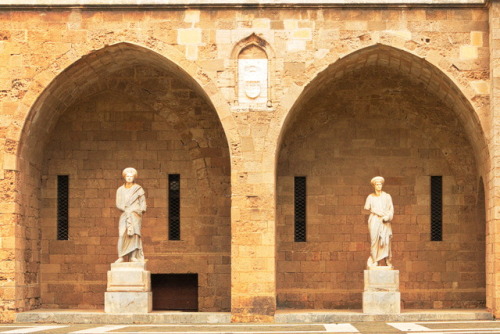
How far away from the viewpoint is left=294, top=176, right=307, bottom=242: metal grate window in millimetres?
19203

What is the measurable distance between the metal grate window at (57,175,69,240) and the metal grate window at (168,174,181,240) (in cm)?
200

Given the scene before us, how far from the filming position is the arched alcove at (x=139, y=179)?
18953 millimetres

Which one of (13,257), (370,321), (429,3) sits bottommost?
(370,321)

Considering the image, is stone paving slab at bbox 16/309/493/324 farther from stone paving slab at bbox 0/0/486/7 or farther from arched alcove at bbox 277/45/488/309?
stone paving slab at bbox 0/0/486/7

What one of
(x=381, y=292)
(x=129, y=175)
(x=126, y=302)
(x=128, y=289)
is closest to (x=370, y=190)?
(x=381, y=292)

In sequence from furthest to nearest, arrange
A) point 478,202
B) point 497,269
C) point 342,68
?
1. point 478,202
2. point 342,68
3. point 497,269

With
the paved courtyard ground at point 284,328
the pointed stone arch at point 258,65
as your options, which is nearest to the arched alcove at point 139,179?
the pointed stone arch at point 258,65

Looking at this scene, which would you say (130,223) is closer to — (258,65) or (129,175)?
(129,175)

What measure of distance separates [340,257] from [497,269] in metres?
3.61

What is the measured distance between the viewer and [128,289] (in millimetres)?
16922

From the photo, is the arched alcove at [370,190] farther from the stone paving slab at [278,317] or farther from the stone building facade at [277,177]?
the stone paving slab at [278,317]

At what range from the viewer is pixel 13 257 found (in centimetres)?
1694

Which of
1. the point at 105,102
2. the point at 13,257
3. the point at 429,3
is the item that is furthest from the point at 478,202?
the point at 13,257

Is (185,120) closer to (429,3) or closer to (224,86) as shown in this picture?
(224,86)
